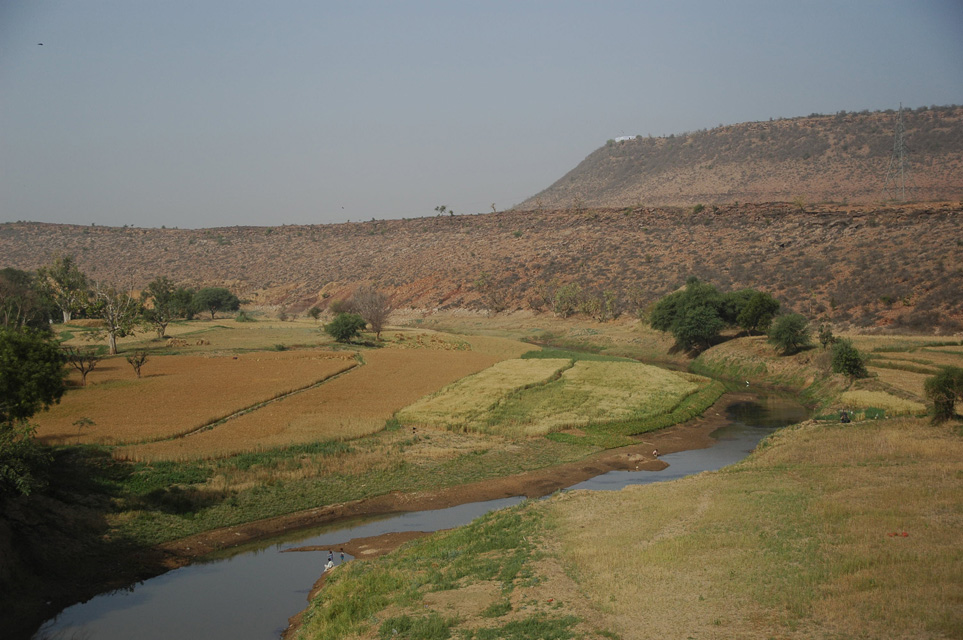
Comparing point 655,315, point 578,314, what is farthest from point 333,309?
point 655,315

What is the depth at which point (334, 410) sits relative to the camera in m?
40.6

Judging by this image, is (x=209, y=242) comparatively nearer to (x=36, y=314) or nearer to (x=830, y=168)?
(x=36, y=314)

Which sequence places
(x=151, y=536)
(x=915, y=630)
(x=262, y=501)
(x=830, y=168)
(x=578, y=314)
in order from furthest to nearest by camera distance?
(x=830, y=168) < (x=578, y=314) < (x=262, y=501) < (x=151, y=536) < (x=915, y=630)

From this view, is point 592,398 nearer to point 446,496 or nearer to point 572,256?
point 446,496

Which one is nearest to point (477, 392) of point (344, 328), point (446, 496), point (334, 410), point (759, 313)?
point (334, 410)

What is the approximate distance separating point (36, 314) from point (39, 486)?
66074 millimetres

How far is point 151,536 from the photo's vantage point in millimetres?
24375

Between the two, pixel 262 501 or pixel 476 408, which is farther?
pixel 476 408

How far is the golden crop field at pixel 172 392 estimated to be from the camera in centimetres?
3350

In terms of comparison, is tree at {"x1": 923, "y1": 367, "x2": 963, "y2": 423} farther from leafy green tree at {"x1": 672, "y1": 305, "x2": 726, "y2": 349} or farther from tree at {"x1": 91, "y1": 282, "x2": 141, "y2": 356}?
tree at {"x1": 91, "y1": 282, "x2": 141, "y2": 356}

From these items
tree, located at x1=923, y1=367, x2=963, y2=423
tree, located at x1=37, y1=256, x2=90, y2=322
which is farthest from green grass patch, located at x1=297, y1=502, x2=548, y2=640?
tree, located at x1=37, y1=256, x2=90, y2=322

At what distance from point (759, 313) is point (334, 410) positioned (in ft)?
122

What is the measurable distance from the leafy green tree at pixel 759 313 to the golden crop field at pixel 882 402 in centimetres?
1789

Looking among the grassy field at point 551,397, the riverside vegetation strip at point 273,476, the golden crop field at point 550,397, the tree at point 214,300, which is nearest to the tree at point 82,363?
the riverside vegetation strip at point 273,476
